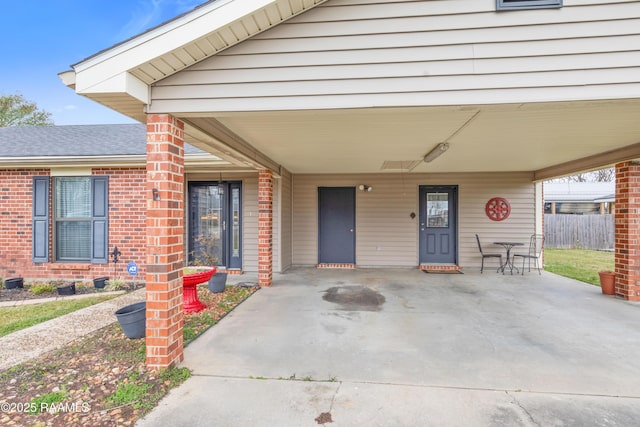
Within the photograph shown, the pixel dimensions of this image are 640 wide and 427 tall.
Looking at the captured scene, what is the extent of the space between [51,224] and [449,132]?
7140 mm

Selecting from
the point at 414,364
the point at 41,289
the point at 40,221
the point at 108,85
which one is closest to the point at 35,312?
the point at 41,289

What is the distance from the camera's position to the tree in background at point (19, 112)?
52.4 ft

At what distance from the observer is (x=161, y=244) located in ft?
8.32

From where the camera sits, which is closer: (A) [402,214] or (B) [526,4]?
(B) [526,4]

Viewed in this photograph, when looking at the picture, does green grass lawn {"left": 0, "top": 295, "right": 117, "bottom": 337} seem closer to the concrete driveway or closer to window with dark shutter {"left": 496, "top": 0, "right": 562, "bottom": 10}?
the concrete driveway

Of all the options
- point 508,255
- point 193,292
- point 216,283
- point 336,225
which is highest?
point 336,225

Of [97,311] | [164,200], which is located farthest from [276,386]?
[97,311]

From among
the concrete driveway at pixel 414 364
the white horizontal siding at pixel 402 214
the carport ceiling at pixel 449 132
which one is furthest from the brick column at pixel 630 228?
the white horizontal siding at pixel 402 214

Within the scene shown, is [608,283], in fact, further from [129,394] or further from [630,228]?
[129,394]

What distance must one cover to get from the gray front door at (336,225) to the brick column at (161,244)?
5.32 m

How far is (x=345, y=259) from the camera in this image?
25.5 ft

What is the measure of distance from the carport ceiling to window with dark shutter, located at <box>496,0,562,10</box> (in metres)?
0.71

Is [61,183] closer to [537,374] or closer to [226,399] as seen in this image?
[226,399]

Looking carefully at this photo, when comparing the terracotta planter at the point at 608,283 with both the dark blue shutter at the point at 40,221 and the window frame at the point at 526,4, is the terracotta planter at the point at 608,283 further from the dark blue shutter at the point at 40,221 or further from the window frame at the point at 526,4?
the dark blue shutter at the point at 40,221
